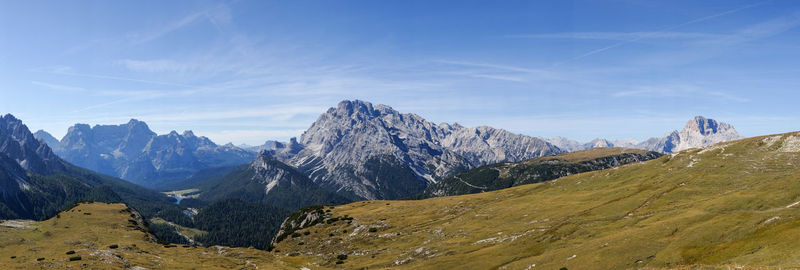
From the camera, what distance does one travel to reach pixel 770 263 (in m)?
40.5

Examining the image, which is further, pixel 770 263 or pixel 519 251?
pixel 519 251

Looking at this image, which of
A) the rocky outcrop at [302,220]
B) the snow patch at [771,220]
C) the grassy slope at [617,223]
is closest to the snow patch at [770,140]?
the grassy slope at [617,223]

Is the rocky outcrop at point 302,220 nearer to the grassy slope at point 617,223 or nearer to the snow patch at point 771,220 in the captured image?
the grassy slope at point 617,223

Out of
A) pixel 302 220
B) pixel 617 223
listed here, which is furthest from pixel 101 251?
pixel 617 223

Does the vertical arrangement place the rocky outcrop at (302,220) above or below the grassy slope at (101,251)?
below

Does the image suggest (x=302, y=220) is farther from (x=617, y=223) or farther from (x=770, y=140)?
(x=770, y=140)

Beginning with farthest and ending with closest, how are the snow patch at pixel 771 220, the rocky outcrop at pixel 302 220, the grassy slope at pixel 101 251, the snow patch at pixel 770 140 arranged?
the rocky outcrop at pixel 302 220 < the snow patch at pixel 770 140 < the grassy slope at pixel 101 251 < the snow patch at pixel 771 220

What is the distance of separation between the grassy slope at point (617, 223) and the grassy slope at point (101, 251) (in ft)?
76.5

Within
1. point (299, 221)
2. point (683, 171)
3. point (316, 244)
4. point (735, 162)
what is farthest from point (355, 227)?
point (735, 162)

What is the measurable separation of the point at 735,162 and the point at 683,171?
41.8ft

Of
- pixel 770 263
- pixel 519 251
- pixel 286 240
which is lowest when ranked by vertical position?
pixel 286 240

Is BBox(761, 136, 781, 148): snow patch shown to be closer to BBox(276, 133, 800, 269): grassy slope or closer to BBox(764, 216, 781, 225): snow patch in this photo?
BBox(276, 133, 800, 269): grassy slope

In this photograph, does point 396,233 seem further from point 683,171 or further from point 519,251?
point 683,171

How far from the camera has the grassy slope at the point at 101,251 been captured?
66.1 meters
